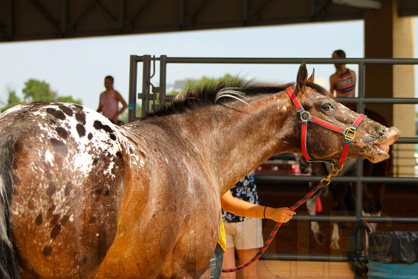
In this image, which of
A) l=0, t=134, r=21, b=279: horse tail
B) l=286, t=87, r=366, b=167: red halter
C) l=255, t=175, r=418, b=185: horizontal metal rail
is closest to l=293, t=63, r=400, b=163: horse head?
l=286, t=87, r=366, b=167: red halter

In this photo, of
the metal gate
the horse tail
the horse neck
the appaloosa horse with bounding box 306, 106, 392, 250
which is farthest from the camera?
the appaloosa horse with bounding box 306, 106, 392, 250

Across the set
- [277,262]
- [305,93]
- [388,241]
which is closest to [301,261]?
[277,262]

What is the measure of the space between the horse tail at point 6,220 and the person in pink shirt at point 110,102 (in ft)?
20.6

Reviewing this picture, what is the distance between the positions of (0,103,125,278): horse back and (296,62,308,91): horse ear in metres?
1.23

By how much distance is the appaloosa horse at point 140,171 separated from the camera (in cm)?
158

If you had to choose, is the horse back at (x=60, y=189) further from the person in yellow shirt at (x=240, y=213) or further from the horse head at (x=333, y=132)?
the horse head at (x=333, y=132)

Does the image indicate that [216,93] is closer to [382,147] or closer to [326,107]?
[326,107]

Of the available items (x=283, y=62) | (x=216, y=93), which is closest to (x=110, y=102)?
(x=283, y=62)

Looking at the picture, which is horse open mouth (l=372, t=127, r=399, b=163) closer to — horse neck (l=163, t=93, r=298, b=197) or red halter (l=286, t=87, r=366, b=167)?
red halter (l=286, t=87, r=366, b=167)

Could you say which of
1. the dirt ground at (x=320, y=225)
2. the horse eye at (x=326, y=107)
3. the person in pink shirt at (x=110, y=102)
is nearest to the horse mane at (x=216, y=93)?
the horse eye at (x=326, y=107)

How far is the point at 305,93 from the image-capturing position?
2.67 meters

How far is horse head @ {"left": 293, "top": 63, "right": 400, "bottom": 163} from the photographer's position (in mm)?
2613

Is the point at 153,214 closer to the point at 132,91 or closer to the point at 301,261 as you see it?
the point at 132,91

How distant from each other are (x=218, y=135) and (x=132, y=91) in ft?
5.00
